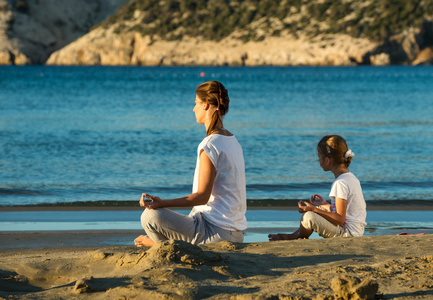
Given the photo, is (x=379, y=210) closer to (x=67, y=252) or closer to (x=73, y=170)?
(x=67, y=252)

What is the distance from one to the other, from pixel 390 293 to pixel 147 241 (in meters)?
2.11

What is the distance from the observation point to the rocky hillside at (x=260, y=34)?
100375 mm

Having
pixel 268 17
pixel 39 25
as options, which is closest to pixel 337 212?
pixel 268 17

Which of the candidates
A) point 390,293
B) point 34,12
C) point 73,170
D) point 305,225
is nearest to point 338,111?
point 73,170

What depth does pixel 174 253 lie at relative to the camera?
4.21 m

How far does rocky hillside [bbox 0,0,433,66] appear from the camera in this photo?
100 meters

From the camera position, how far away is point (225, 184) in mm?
4941

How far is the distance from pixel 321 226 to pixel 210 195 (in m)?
1.15

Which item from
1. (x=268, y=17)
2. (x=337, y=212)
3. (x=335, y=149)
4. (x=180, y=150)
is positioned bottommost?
(x=337, y=212)

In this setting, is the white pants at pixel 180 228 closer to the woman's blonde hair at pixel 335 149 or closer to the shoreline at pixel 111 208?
the woman's blonde hair at pixel 335 149

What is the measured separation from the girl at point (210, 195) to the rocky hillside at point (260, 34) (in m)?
98.0

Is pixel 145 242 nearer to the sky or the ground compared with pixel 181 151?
nearer to the ground

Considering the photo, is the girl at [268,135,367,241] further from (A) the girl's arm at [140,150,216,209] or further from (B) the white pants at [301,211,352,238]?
(A) the girl's arm at [140,150,216,209]

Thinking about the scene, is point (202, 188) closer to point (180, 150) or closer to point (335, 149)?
point (335, 149)
